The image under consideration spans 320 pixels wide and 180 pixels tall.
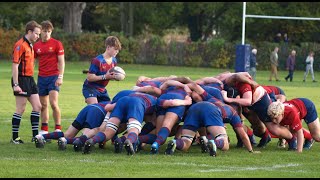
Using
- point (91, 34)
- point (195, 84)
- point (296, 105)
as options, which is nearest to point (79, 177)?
point (195, 84)

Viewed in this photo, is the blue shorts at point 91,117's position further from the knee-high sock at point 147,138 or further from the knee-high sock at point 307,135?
the knee-high sock at point 307,135

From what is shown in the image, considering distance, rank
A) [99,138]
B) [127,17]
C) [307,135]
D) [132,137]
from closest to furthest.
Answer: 1. [132,137]
2. [99,138]
3. [307,135]
4. [127,17]

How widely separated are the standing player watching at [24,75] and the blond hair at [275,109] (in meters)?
3.73

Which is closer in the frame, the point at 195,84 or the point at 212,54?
the point at 195,84

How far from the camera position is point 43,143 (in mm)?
11961

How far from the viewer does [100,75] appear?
1320cm

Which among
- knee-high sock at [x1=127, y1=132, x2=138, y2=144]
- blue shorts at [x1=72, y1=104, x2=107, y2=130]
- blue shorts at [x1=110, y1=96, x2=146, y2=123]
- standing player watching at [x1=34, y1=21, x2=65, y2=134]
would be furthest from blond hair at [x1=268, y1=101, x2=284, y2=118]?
standing player watching at [x1=34, y1=21, x2=65, y2=134]

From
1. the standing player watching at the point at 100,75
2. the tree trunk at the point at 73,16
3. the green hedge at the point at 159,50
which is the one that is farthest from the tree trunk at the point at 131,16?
the standing player watching at the point at 100,75

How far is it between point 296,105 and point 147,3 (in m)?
54.9

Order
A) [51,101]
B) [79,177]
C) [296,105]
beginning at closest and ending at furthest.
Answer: [79,177]
[296,105]
[51,101]

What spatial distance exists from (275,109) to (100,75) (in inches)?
121

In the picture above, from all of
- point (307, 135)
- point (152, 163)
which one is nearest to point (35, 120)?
point (152, 163)

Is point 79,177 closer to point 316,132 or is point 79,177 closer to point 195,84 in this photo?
point 195,84

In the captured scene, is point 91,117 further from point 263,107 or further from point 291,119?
point 291,119
